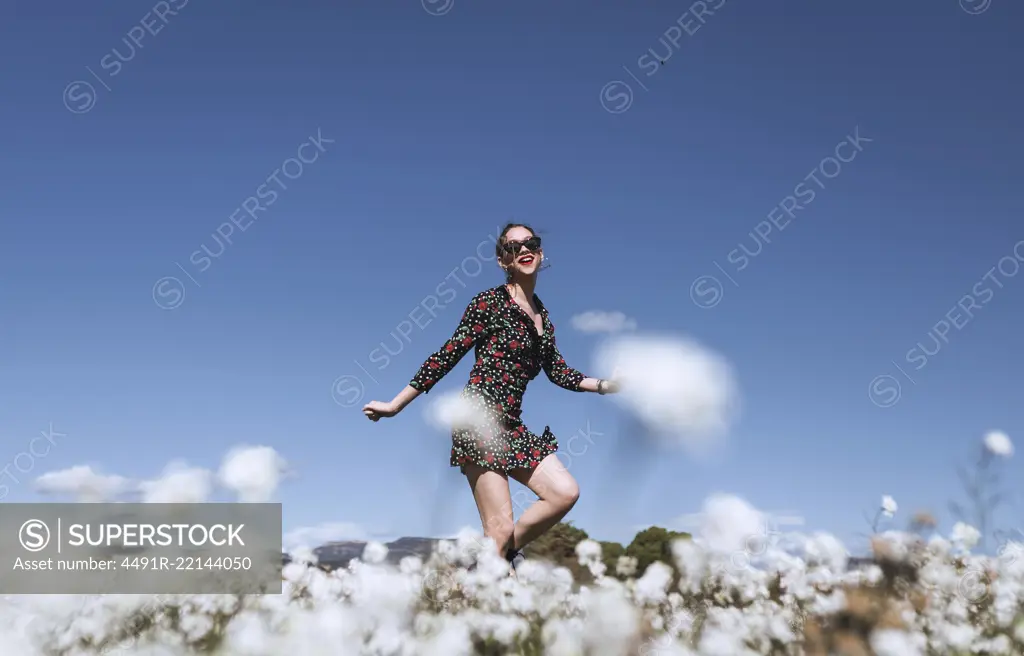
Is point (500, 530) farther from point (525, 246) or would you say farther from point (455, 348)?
point (525, 246)

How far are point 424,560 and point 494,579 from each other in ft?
3.00

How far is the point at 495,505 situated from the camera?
6.29 meters

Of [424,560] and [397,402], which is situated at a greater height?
[397,402]

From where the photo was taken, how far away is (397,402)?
6641 millimetres

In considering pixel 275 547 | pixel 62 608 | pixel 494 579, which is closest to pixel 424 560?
pixel 494 579

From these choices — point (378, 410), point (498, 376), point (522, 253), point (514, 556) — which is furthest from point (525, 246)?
point (514, 556)

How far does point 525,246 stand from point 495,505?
210 cm

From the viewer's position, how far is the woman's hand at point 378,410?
6.57 metres

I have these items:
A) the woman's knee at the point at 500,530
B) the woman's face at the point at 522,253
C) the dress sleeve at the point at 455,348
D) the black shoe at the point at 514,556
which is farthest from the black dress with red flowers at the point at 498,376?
the black shoe at the point at 514,556

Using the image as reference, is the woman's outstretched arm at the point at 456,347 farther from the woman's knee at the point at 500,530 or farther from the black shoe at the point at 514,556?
the black shoe at the point at 514,556

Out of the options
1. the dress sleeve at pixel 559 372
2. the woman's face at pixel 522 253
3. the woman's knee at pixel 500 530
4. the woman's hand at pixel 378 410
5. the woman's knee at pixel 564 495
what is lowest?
the woman's knee at pixel 500 530

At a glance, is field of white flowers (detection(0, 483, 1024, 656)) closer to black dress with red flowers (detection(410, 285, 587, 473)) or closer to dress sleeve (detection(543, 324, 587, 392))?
black dress with red flowers (detection(410, 285, 587, 473))

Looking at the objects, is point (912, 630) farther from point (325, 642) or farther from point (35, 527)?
point (35, 527)

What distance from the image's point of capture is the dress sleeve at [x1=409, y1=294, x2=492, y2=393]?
6730 millimetres
